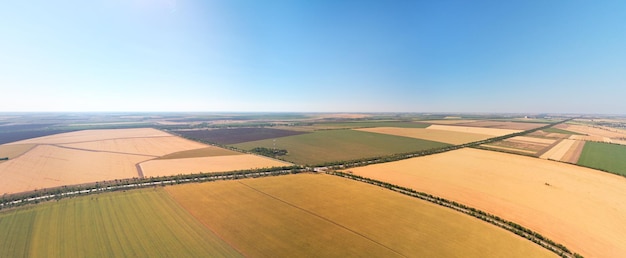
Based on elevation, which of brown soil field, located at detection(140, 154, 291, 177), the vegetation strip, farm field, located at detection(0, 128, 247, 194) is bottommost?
the vegetation strip

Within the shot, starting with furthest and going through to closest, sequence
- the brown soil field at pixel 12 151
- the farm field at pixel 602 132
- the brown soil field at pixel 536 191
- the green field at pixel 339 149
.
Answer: the farm field at pixel 602 132 → the green field at pixel 339 149 → the brown soil field at pixel 12 151 → the brown soil field at pixel 536 191

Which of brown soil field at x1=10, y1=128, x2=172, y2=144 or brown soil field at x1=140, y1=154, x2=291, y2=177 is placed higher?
brown soil field at x1=10, y1=128, x2=172, y2=144

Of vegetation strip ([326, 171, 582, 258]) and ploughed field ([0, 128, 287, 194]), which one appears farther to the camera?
ploughed field ([0, 128, 287, 194])

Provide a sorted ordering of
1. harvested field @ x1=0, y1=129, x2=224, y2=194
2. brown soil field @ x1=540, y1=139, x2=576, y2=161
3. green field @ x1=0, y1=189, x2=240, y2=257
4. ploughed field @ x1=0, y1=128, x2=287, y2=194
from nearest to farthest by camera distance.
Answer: green field @ x1=0, y1=189, x2=240, y2=257 → harvested field @ x1=0, y1=129, x2=224, y2=194 → ploughed field @ x1=0, y1=128, x2=287, y2=194 → brown soil field @ x1=540, y1=139, x2=576, y2=161

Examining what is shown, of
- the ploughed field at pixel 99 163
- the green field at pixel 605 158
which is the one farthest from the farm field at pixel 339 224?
the green field at pixel 605 158

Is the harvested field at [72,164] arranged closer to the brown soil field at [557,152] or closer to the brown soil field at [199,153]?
the brown soil field at [199,153]

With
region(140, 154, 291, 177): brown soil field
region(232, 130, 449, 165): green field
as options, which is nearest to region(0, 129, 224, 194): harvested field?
region(140, 154, 291, 177): brown soil field

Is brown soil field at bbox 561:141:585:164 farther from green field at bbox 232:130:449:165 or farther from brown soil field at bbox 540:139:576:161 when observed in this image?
green field at bbox 232:130:449:165
